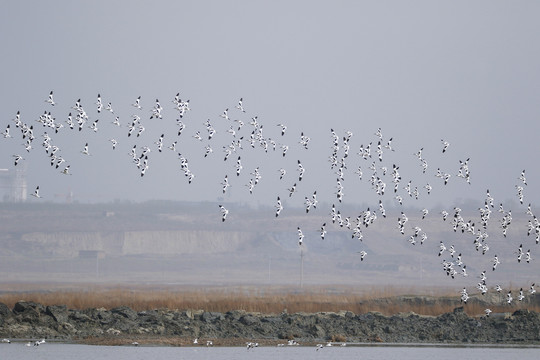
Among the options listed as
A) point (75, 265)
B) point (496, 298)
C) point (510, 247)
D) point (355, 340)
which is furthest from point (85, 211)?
point (355, 340)

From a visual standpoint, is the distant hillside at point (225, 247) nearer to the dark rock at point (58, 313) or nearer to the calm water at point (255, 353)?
the dark rock at point (58, 313)

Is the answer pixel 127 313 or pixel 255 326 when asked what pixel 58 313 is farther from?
pixel 255 326

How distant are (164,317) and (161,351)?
6.48 m

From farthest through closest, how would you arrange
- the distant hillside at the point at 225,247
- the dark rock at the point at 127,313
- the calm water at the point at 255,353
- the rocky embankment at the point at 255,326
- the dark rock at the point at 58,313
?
the distant hillside at the point at 225,247 < the dark rock at the point at 127,313 < the dark rock at the point at 58,313 < the rocky embankment at the point at 255,326 < the calm water at the point at 255,353

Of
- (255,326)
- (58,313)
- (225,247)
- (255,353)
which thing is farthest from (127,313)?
(225,247)

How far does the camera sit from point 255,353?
4612 cm

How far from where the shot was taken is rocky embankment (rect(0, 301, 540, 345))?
4959 cm

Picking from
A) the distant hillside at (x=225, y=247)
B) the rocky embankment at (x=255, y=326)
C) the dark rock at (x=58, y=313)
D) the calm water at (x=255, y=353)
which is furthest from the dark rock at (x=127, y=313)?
the distant hillside at (x=225, y=247)

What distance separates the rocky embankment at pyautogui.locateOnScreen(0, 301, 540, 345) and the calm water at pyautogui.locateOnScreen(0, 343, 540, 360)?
8.19 feet

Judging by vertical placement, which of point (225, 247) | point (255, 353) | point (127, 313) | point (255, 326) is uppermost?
point (225, 247)

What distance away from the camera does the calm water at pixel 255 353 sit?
1710 inches

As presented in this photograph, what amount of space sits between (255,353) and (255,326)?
6.44 metres

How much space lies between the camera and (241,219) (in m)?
185

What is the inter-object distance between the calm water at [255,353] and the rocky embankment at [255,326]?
250cm
